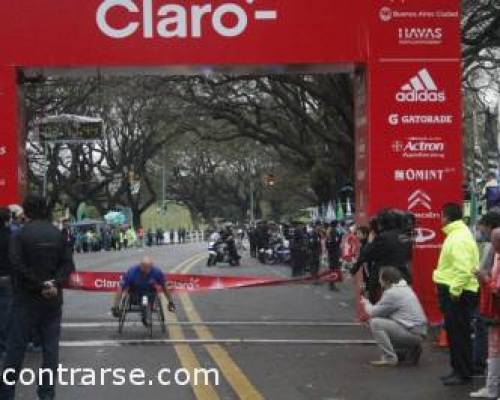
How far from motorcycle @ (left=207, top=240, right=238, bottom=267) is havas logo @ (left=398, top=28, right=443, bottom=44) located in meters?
22.6

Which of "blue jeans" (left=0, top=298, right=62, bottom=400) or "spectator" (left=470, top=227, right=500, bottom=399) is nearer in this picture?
"blue jeans" (left=0, top=298, right=62, bottom=400)

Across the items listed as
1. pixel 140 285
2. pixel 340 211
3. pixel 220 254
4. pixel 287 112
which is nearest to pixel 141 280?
pixel 140 285

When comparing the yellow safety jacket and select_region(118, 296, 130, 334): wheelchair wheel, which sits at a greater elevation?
the yellow safety jacket

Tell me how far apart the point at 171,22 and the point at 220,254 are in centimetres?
2291

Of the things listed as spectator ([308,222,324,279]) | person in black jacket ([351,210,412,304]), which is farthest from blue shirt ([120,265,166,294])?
spectator ([308,222,324,279])

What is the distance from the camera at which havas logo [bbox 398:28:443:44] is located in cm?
1478

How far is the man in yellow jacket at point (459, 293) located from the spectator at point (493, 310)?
98 cm

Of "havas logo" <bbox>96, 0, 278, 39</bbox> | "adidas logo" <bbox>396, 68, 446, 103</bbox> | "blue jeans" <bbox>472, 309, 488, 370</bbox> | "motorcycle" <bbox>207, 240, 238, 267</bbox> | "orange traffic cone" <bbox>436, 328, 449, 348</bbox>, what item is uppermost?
"havas logo" <bbox>96, 0, 278, 39</bbox>

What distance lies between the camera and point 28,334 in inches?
335

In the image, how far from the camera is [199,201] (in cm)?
Result: 9062

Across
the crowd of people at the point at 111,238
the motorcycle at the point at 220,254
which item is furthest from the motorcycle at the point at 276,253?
the crowd of people at the point at 111,238

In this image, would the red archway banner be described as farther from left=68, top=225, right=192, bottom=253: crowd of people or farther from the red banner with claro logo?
left=68, top=225, right=192, bottom=253: crowd of people

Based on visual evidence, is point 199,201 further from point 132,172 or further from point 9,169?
point 9,169

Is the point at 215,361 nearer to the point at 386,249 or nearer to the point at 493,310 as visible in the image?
the point at 386,249
